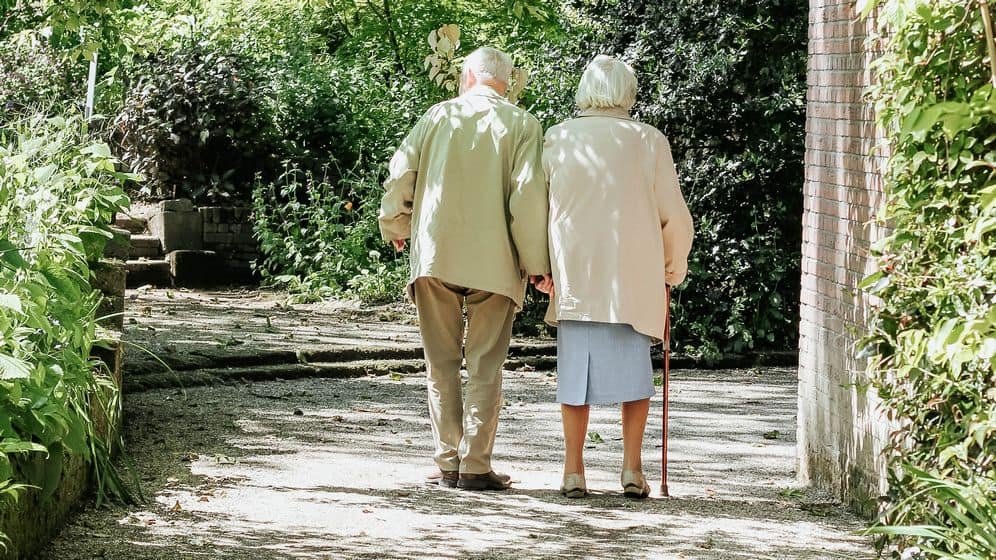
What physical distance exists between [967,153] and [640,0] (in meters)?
7.19

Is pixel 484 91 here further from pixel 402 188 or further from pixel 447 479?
pixel 447 479

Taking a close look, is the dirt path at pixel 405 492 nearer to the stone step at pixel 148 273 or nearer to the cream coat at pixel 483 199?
the cream coat at pixel 483 199

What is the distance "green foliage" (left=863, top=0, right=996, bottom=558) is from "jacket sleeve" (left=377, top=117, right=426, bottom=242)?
2.28m

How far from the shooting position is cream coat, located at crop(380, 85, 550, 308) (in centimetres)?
587

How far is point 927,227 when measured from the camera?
396cm

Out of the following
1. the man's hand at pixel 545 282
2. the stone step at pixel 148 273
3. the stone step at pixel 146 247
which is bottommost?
the stone step at pixel 148 273

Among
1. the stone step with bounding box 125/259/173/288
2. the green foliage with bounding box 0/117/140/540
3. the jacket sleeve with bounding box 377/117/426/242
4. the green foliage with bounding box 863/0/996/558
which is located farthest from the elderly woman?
the stone step with bounding box 125/259/173/288

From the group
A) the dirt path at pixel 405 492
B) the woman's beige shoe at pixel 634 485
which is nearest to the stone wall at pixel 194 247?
the dirt path at pixel 405 492

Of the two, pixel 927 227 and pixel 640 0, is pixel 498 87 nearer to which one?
pixel 927 227

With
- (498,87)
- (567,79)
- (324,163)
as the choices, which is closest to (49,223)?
(498,87)

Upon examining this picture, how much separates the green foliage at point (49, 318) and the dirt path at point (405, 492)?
0.47 metres

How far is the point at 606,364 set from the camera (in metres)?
5.75

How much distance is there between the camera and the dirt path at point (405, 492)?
494 centimetres

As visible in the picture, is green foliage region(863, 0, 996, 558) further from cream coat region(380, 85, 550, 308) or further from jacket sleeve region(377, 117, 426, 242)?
jacket sleeve region(377, 117, 426, 242)
